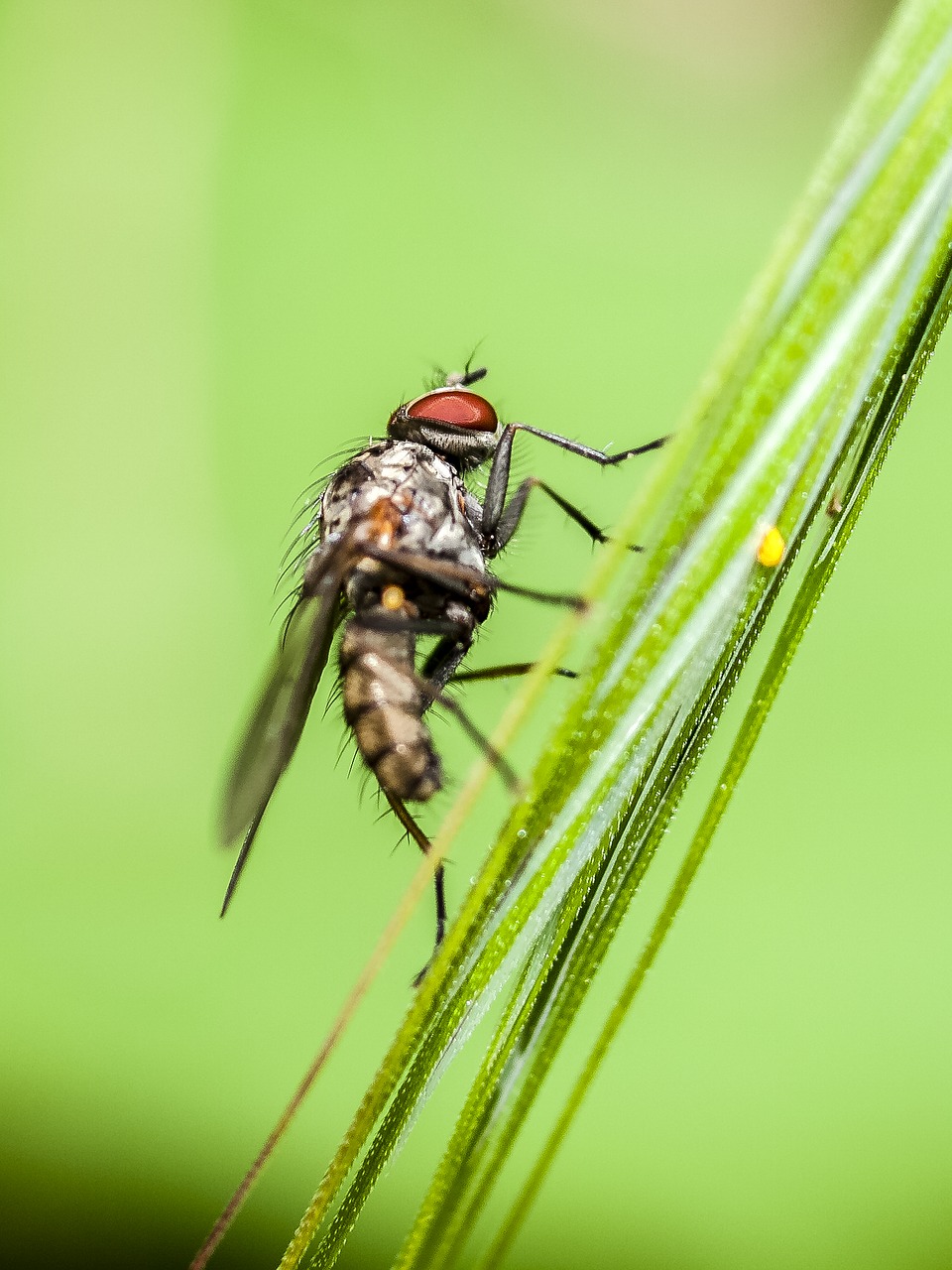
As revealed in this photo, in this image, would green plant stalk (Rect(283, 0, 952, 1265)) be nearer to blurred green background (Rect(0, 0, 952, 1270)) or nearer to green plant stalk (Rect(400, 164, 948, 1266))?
green plant stalk (Rect(400, 164, 948, 1266))

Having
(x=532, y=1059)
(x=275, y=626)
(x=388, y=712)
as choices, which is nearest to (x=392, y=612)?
(x=388, y=712)

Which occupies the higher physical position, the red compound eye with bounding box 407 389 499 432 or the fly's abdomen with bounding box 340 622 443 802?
the red compound eye with bounding box 407 389 499 432

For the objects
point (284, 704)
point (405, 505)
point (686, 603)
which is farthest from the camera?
point (405, 505)

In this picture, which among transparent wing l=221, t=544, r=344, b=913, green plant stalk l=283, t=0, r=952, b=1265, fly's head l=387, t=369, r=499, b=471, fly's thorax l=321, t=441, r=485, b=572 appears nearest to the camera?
green plant stalk l=283, t=0, r=952, b=1265

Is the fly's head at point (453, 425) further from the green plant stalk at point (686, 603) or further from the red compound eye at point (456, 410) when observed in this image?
the green plant stalk at point (686, 603)

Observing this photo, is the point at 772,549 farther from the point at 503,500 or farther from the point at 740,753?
the point at 503,500

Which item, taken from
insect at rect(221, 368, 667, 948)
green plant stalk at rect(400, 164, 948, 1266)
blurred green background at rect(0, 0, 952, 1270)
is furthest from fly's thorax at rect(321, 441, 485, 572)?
green plant stalk at rect(400, 164, 948, 1266)

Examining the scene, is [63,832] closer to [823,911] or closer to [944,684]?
[823,911]
